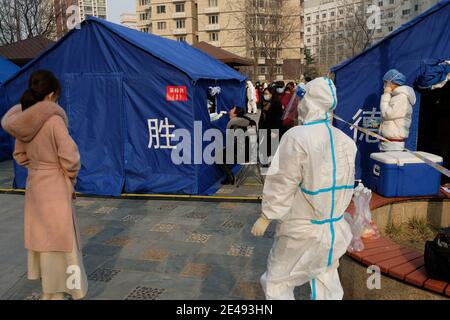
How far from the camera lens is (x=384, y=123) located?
6.41 m

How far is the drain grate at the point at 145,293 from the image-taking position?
12.5 feet

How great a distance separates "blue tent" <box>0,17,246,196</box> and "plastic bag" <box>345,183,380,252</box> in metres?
3.77

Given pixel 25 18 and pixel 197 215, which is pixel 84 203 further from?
pixel 25 18

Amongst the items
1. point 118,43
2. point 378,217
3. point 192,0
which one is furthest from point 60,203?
point 192,0

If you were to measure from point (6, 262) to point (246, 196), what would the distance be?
3981 mm

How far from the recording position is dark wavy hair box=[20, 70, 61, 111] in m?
3.17

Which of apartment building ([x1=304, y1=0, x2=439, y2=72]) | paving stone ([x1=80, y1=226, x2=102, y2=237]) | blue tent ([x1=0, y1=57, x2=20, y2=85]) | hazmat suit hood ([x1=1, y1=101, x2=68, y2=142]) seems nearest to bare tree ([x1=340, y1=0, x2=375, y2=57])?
apartment building ([x1=304, y1=0, x2=439, y2=72])

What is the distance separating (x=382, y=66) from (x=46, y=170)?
19.6 feet

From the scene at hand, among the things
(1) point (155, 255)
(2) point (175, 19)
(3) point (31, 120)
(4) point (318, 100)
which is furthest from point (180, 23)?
(4) point (318, 100)

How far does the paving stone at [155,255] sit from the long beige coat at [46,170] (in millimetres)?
1511

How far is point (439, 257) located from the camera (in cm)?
289

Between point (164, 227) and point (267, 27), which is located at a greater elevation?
point (267, 27)

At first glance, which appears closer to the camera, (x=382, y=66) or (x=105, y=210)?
(x=105, y=210)

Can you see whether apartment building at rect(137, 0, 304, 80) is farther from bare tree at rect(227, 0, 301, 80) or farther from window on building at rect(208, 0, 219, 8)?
bare tree at rect(227, 0, 301, 80)
